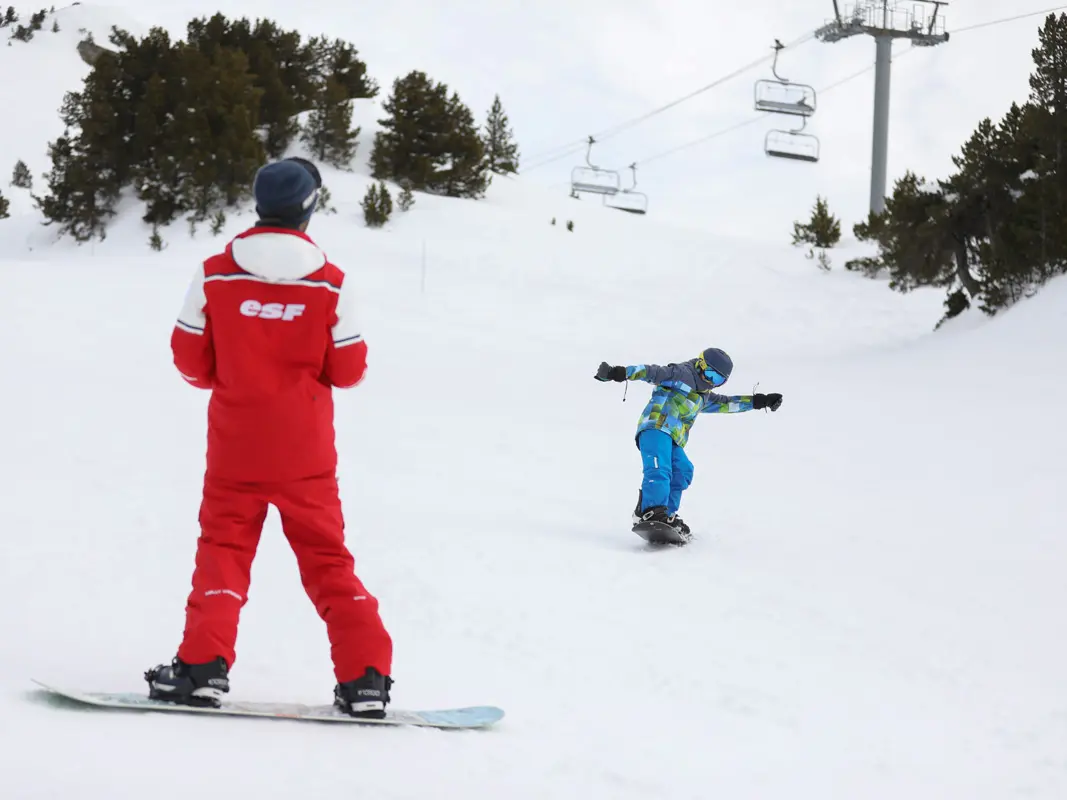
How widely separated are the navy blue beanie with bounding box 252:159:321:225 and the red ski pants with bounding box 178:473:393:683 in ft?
2.56

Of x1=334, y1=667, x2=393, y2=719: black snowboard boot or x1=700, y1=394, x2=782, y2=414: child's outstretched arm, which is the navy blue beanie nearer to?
x1=334, y1=667, x2=393, y2=719: black snowboard boot

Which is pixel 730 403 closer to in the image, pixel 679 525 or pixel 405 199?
pixel 679 525

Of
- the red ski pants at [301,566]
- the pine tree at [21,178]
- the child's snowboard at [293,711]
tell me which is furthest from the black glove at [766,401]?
the pine tree at [21,178]

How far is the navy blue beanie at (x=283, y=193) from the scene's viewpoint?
315 cm

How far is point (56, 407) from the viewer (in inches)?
372

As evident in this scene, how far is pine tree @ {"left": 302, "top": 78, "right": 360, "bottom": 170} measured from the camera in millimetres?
28078

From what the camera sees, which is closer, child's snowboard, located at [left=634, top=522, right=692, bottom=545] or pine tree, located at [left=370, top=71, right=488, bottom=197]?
child's snowboard, located at [left=634, top=522, right=692, bottom=545]

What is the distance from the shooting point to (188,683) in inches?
121

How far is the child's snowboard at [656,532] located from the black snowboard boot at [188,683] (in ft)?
13.4

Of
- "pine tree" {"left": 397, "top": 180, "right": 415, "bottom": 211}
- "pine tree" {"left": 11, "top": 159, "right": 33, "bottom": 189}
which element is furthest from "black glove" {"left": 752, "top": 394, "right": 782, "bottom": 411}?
"pine tree" {"left": 11, "top": 159, "right": 33, "bottom": 189}

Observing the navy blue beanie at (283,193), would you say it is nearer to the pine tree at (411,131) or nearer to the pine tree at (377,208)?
the pine tree at (377,208)

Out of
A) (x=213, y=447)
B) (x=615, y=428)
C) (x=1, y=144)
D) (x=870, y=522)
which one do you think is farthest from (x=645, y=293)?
(x=1, y=144)

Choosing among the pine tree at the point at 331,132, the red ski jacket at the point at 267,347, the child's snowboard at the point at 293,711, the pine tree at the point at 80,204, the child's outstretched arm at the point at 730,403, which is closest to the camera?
the child's snowboard at the point at 293,711

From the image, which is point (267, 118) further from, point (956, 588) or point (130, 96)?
point (956, 588)
